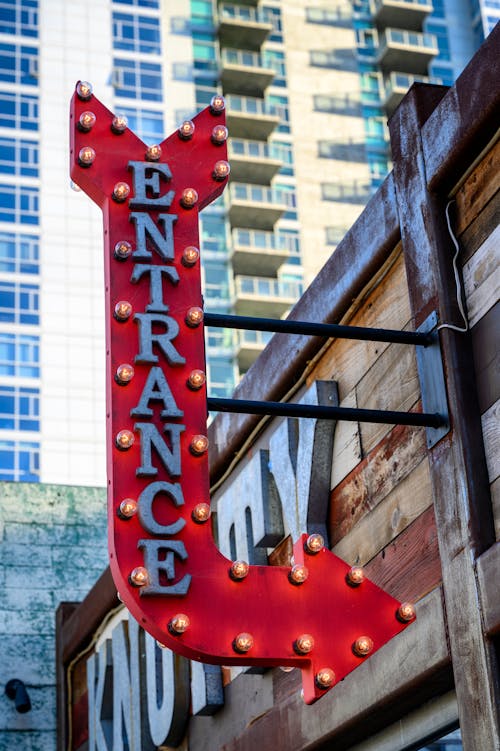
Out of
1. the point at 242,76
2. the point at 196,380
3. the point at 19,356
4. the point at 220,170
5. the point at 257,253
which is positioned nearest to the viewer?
the point at 196,380

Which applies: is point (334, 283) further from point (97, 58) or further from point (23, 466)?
point (97, 58)

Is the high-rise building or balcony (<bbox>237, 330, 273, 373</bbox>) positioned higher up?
the high-rise building

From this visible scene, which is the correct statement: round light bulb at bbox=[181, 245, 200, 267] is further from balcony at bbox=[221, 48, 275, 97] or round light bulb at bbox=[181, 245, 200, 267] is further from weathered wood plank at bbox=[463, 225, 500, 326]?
balcony at bbox=[221, 48, 275, 97]

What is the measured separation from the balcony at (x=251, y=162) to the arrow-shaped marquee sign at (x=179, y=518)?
241 feet

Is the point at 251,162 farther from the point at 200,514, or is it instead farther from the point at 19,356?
the point at 200,514

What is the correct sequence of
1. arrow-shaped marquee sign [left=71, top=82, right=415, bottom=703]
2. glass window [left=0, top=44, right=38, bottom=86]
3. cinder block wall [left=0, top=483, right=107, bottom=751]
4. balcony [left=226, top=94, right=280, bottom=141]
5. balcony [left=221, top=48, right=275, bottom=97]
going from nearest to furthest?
1. arrow-shaped marquee sign [left=71, top=82, right=415, bottom=703]
2. cinder block wall [left=0, top=483, right=107, bottom=751]
3. balcony [left=226, top=94, right=280, bottom=141]
4. balcony [left=221, top=48, right=275, bottom=97]
5. glass window [left=0, top=44, right=38, bottom=86]

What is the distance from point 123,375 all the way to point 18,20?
82.3m

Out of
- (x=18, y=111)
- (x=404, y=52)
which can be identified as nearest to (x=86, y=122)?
(x=18, y=111)

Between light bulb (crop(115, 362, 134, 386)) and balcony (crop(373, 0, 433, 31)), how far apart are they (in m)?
83.8

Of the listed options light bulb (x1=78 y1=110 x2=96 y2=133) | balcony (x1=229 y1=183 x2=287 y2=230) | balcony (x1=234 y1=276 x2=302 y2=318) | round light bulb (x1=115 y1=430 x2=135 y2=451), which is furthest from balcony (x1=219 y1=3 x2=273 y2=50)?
round light bulb (x1=115 y1=430 x2=135 y2=451)

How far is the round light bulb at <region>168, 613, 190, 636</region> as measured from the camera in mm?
6820

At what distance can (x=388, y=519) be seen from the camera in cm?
843

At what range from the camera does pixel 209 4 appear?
89375 mm

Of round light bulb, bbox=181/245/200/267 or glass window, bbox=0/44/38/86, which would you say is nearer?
round light bulb, bbox=181/245/200/267
